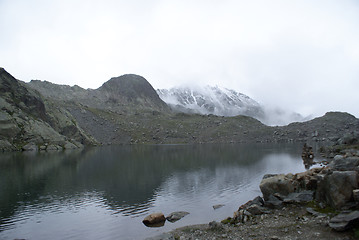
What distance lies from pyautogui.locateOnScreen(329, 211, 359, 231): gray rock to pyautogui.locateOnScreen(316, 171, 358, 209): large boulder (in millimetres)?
3521

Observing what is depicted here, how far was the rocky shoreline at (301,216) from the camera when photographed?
18.9 metres

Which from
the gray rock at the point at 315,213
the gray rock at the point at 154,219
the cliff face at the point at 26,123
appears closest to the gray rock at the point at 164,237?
the gray rock at the point at 154,219

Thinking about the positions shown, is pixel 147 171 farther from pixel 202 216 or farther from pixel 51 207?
pixel 202 216

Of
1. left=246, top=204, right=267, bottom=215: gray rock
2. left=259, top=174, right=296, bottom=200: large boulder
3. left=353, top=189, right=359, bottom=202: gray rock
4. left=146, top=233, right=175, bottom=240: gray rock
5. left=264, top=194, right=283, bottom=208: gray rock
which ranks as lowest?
left=146, top=233, right=175, bottom=240: gray rock

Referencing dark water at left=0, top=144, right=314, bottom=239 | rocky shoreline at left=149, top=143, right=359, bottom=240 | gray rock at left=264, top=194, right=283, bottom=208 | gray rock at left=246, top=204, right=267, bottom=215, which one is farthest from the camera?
gray rock at left=264, top=194, right=283, bottom=208

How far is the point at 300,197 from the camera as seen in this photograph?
27.8m

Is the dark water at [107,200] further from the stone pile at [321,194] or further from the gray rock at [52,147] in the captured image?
the gray rock at [52,147]

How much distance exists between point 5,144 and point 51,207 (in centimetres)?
11254

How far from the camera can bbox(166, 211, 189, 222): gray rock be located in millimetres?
28859

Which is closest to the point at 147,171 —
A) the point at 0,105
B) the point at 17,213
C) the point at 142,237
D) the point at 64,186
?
the point at 64,186

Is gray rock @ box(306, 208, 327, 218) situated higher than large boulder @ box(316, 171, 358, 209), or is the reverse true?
large boulder @ box(316, 171, 358, 209)

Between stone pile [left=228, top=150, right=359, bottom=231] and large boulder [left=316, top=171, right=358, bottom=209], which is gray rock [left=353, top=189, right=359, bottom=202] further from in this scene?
large boulder [left=316, top=171, right=358, bottom=209]

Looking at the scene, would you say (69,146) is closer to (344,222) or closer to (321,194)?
(321,194)

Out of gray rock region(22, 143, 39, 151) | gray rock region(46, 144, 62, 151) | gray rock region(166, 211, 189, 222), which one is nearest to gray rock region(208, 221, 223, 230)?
gray rock region(166, 211, 189, 222)
